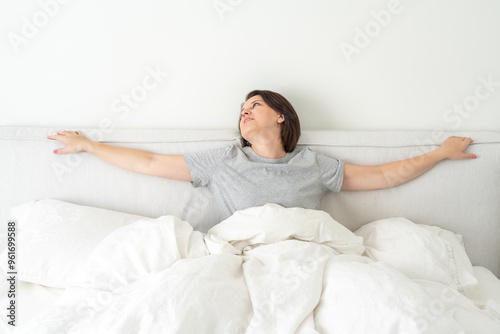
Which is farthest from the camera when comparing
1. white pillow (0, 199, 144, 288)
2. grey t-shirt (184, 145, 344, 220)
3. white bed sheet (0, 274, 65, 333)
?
grey t-shirt (184, 145, 344, 220)

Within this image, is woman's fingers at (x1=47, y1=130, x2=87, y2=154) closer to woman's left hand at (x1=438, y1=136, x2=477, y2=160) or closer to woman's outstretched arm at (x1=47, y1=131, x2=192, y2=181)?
woman's outstretched arm at (x1=47, y1=131, x2=192, y2=181)

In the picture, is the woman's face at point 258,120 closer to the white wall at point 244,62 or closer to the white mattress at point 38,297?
the white wall at point 244,62

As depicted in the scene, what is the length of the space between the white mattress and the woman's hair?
2.74 feet

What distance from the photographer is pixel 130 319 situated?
2.86 feet

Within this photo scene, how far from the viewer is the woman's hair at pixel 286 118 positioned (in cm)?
158

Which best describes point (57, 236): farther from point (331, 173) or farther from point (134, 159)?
point (331, 173)

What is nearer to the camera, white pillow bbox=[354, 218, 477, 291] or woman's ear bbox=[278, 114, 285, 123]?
white pillow bbox=[354, 218, 477, 291]

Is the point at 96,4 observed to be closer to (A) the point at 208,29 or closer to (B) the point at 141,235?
(A) the point at 208,29

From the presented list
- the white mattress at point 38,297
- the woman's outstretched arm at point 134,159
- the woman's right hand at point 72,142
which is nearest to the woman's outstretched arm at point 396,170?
the white mattress at point 38,297

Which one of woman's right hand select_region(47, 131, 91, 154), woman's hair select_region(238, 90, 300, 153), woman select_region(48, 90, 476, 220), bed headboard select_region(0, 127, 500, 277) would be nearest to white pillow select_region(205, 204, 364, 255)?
woman select_region(48, 90, 476, 220)

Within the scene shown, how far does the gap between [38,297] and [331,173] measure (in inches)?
44.7

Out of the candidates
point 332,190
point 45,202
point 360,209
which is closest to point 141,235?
point 45,202

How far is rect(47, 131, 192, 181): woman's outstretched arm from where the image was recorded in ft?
4.97

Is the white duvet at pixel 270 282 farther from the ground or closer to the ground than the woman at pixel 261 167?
closer to the ground
